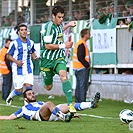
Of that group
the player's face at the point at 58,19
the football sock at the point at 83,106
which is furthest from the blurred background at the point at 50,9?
the football sock at the point at 83,106

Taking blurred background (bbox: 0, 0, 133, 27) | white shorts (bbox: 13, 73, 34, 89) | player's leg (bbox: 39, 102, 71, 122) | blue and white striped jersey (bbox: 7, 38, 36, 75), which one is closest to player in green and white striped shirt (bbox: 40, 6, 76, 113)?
player's leg (bbox: 39, 102, 71, 122)

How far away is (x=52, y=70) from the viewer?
14398 millimetres

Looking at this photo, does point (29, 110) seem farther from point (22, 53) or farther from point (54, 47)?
point (22, 53)

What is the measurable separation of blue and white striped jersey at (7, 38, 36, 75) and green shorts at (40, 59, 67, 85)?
329cm

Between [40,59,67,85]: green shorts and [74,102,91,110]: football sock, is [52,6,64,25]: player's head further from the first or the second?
[74,102,91,110]: football sock

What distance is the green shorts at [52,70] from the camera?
1405 centimetres

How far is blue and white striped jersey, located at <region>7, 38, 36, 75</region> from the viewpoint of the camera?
18.1m

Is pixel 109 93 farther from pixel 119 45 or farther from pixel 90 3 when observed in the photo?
pixel 90 3

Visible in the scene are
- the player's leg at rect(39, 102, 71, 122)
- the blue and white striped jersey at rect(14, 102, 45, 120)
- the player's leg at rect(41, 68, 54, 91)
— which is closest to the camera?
the player's leg at rect(39, 102, 71, 122)

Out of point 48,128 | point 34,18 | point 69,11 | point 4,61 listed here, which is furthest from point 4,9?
A: point 48,128

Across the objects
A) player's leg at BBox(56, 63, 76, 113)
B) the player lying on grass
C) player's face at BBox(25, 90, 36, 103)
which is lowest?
the player lying on grass

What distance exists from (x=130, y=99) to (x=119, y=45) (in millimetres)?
2028

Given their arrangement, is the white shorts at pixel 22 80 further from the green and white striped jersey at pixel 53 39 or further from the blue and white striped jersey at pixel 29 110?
the blue and white striped jersey at pixel 29 110

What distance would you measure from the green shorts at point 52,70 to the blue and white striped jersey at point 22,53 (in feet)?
10.8
